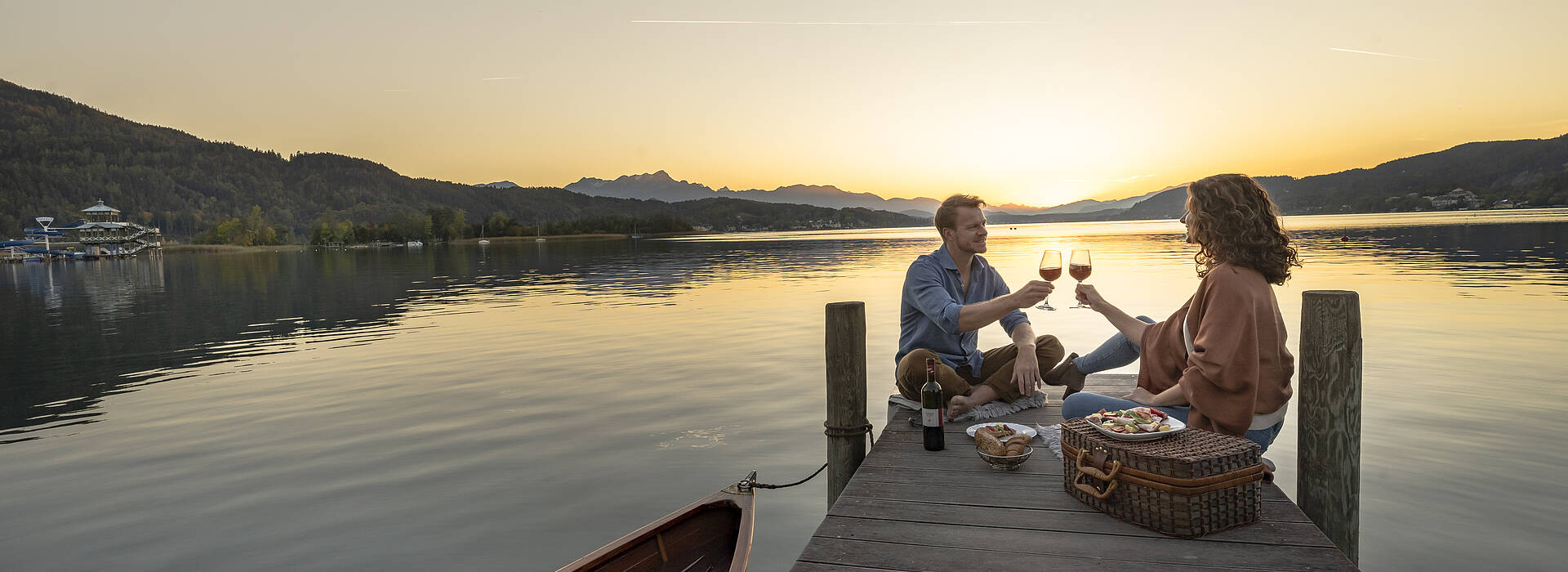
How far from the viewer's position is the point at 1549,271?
26.4m

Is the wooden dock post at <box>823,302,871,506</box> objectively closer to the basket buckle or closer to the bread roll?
the bread roll

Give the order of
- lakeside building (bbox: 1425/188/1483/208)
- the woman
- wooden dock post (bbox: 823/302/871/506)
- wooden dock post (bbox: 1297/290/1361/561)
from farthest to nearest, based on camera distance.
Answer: lakeside building (bbox: 1425/188/1483/208) < wooden dock post (bbox: 823/302/871/506) < wooden dock post (bbox: 1297/290/1361/561) < the woman

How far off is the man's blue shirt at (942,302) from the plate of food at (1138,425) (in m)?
1.79

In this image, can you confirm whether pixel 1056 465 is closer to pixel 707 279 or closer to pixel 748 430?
pixel 748 430

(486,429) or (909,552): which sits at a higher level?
(909,552)

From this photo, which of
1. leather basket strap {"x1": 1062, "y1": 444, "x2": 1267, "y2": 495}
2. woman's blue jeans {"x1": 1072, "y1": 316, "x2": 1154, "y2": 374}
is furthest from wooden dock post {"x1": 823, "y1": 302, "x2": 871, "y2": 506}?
leather basket strap {"x1": 1062, "y1": 444, "x2": 1267, "y2": 495}

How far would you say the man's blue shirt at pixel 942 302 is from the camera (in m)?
5.86

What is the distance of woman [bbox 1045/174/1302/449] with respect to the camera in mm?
4078

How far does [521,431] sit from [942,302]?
6.58 metres

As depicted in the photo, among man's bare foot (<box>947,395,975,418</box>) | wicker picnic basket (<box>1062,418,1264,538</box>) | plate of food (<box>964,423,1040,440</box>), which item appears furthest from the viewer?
man's bare foot (<box>947,395,975,418</box>)

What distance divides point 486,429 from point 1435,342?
55.7 ft

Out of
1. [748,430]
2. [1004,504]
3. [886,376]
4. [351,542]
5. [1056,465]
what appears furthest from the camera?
[886,376]

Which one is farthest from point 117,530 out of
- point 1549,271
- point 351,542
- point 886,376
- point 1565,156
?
point 1565,156

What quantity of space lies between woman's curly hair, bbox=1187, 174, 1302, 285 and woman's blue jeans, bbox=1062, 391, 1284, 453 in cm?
87
